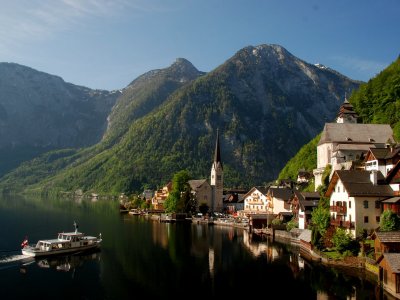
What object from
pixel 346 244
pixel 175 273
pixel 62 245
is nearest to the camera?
pixel 175 273

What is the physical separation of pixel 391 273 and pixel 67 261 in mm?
50393

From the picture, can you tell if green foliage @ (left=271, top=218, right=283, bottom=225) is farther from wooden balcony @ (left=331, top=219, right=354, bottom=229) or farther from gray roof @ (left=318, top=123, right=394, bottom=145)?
wooden balcony @ (left=331, top=219, right=354, bottom=229)

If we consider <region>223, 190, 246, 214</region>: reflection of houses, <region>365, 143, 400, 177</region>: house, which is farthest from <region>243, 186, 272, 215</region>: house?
<region>365, 143, 400, 177</region>: house

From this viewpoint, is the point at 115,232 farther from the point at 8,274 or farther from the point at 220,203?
the point at 220,203

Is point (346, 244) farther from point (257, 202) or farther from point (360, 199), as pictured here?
point (257, 202)

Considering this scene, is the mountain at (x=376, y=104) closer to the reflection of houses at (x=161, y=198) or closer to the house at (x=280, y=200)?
the house at (x=280, y=200)

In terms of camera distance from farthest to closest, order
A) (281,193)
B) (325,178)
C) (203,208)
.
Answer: (203,208) → (281,193) → (325,178)

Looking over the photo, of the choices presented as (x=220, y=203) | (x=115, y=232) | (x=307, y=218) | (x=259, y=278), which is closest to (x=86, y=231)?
(x=115, y=232)

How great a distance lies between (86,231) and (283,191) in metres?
58.0

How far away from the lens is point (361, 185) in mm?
69562

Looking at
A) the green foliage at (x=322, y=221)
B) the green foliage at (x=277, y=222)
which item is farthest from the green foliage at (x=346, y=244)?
the green foliage at (x=277, y=222)

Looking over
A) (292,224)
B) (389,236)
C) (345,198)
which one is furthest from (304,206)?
(389,236)

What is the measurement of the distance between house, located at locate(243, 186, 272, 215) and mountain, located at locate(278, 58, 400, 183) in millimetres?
22071

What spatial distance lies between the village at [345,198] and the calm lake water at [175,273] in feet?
14.3
